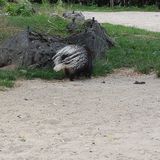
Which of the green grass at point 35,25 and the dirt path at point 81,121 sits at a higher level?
the green grass at point 35,25

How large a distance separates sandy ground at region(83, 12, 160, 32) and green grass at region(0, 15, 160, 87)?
2.87m

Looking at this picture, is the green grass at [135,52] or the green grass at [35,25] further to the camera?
the green grass at [35,25]

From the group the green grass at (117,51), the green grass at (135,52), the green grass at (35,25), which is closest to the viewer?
the green grass at (117,51)

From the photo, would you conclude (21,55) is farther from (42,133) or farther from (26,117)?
(42,133)

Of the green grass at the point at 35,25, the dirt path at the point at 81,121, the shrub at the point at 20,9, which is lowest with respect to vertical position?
the dirt path at the point at 81,121

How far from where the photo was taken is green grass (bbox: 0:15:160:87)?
403 inches

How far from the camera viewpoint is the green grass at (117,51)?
10.2 meters

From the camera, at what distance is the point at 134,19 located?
21250 mm

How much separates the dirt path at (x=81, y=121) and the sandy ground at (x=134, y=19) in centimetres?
932

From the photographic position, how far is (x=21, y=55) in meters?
11.1

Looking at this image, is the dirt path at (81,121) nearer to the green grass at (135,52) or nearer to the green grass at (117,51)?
the green grass at (117,51)

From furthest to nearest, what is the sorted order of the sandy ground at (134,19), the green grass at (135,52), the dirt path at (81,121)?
the sandy ground at (134,19), the green grass at (135,52), the dirt path at (81,121)

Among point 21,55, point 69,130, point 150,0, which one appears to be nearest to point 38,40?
point 21,55

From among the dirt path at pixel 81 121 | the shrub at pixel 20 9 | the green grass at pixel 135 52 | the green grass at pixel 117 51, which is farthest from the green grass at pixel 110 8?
the dirt path at pixel 81 121
